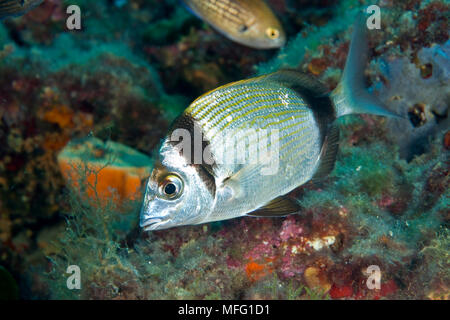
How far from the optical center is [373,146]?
147 inches

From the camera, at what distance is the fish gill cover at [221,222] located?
2.80 m

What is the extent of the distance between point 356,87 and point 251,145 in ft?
3.82

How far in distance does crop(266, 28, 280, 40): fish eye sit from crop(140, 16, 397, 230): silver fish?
2435mm

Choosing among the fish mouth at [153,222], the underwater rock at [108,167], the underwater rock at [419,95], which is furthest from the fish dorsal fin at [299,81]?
the underwater rock at [108,167]

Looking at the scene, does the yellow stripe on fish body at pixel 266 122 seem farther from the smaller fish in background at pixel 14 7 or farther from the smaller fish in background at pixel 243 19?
the smaller fish in background at pixel 243 19

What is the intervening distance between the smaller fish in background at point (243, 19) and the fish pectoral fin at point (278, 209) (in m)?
3.29

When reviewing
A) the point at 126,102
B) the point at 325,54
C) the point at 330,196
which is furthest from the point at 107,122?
the point at 330,196

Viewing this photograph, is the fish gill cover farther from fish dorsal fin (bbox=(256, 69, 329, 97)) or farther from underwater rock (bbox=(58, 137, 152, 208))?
fish dorsal fin (bbox=(256, 69, 329, 97))

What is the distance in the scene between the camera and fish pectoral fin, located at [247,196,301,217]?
7.93 feet

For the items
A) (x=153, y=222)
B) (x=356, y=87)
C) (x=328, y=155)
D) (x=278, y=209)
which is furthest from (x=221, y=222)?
(x=356, y=87)

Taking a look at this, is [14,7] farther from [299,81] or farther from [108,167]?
[299,81]

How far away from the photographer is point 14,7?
322 cm

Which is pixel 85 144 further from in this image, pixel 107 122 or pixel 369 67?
pixel 369 67
